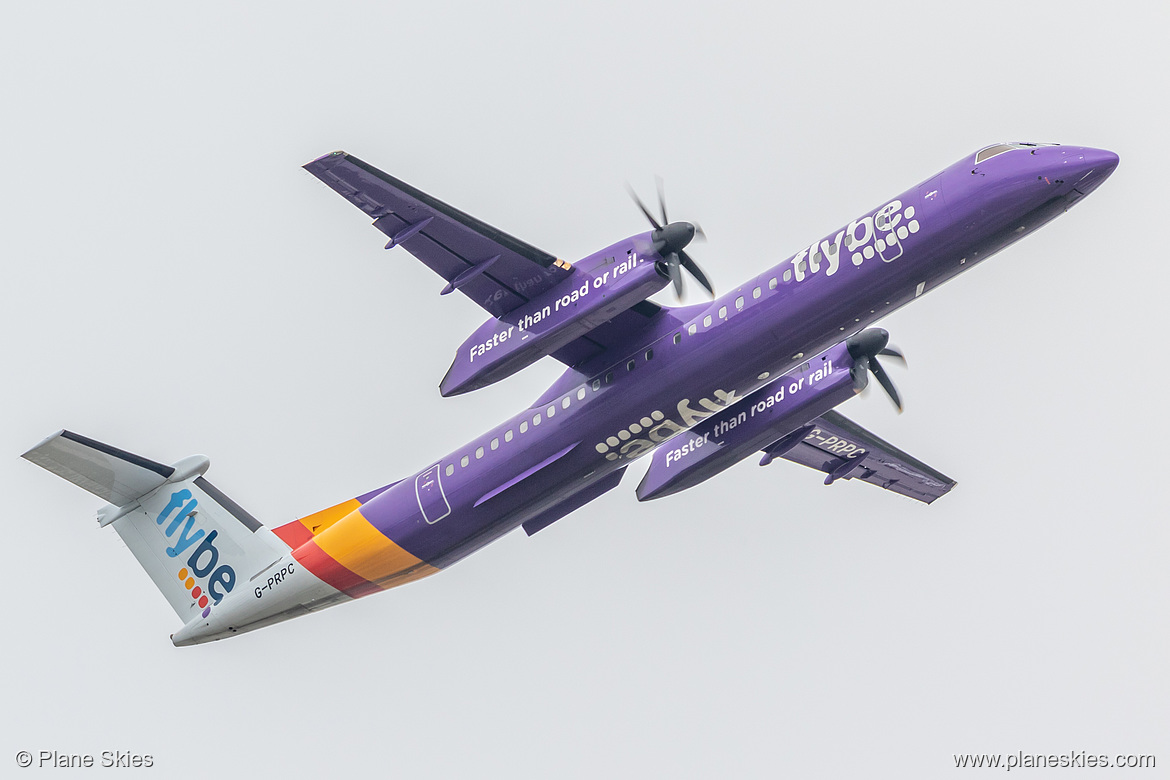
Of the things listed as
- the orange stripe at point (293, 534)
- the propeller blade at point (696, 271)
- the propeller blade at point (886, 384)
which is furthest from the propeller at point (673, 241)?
the orange stripe at point (293, 534)

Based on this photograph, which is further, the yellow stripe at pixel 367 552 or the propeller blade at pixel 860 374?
the yellow stripe at pixel 367 552

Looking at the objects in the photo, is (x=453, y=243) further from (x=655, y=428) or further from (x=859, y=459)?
(x=859, y=459)

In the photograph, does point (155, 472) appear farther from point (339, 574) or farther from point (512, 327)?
point (512, 327)

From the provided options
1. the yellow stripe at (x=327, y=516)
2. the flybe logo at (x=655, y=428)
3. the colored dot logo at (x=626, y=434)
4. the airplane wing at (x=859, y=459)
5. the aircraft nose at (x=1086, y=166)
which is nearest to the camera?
the aircraft nose at (x=1086, y=166)

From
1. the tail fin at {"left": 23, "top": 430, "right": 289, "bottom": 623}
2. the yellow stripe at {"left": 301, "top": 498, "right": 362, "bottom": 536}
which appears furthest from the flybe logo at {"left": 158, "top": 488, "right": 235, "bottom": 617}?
the yellow stripe at {"left": 301, "top": 498, "right": 362, "bottom": 536}

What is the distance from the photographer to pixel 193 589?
25750 mm

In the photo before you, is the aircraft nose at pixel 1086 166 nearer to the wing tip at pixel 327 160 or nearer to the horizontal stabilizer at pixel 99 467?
the wing tip at pixel 327 160

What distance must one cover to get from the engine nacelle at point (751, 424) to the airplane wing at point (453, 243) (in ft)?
16.4

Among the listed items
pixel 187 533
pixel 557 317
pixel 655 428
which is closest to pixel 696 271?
pixel 557 317

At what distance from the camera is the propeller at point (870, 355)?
76.3 feet

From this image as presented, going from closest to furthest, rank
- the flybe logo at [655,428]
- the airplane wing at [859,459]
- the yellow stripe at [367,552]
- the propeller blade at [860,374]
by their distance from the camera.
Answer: the flybe logo at [655,428], the propeller blade at [860,374], the yellow stripe at [367,552], the airplane wing at [859,459]

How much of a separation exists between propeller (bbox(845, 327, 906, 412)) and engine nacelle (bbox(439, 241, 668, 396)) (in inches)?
185

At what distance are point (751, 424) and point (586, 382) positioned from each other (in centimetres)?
354

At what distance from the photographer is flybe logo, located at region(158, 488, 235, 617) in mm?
25719
